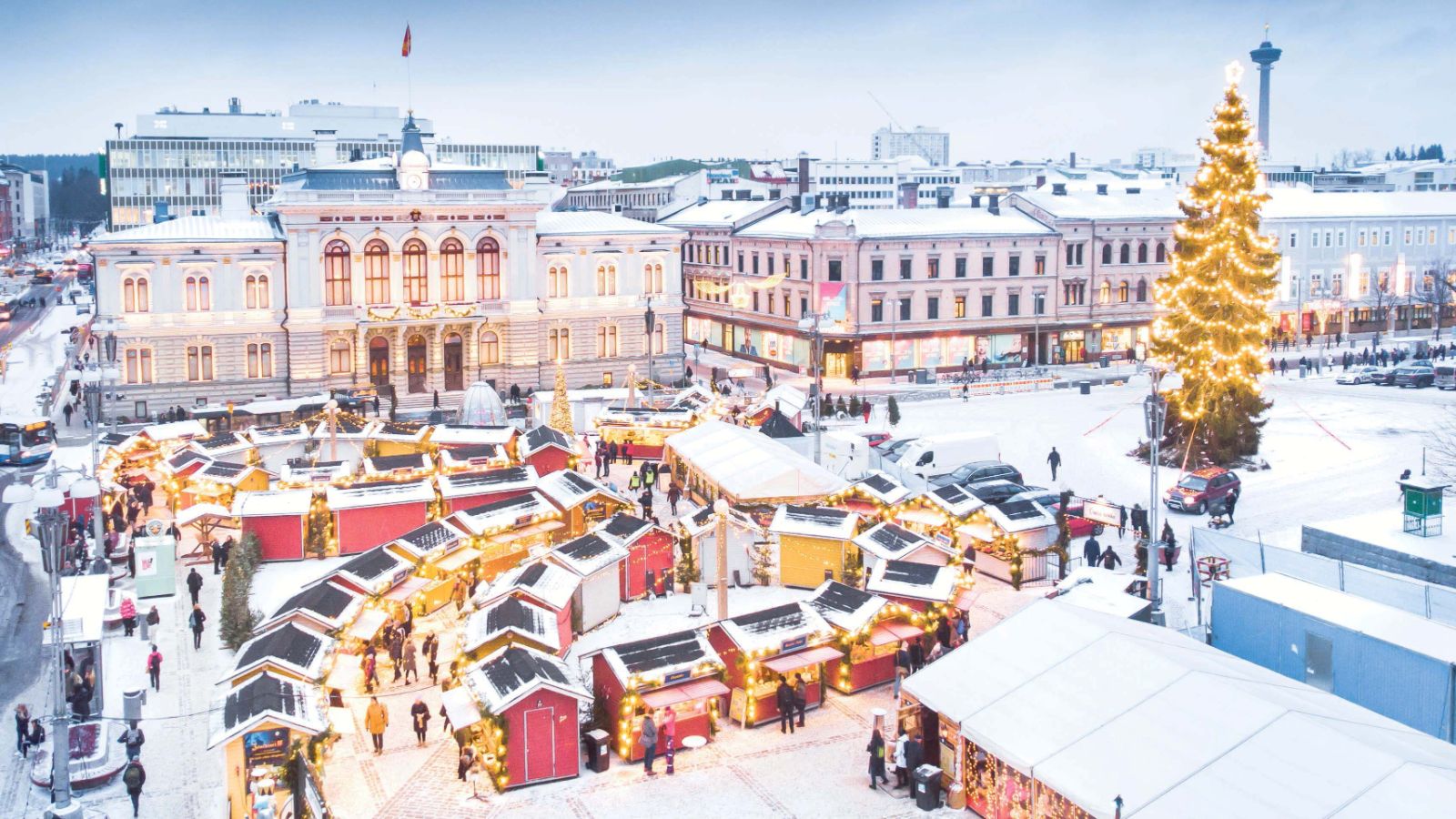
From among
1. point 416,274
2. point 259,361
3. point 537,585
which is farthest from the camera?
point 416,274

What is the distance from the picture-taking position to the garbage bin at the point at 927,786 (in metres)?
21.3

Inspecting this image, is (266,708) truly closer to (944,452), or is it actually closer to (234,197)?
(944,452)

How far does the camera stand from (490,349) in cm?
6469

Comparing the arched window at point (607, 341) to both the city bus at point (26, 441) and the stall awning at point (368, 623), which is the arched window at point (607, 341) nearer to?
the city bus at point (26, 441)

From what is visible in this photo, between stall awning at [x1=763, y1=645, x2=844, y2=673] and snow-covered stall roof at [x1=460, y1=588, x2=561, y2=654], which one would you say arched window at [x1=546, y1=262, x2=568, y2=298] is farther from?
stall awning at [x1=763, y1=645, x2=844, y2=673]

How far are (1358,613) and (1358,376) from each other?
49.3m

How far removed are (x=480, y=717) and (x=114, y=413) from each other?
133 ft

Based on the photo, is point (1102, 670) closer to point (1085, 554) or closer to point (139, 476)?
point (1085, 554)

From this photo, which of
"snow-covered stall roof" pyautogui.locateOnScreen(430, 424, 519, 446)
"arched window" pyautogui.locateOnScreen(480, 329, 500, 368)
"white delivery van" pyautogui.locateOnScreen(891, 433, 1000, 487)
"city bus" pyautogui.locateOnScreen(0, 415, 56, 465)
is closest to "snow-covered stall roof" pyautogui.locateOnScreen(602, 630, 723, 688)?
"white delivery van" pyautogui.locateOnScreen(891, 433, 1000, 487)

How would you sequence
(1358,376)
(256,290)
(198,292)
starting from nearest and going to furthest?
(198,292) → (256,290) → (1358,376)

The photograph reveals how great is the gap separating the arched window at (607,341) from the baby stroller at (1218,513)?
35220 millimetres

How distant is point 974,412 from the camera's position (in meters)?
60.0

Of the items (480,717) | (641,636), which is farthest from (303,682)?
(641,636)

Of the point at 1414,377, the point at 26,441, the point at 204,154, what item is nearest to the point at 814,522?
the point at 26,441
